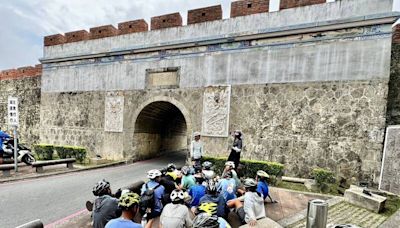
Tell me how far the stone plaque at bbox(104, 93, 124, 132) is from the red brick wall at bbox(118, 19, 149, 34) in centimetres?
344

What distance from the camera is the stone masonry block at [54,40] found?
42.5ft

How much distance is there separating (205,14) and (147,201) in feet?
28.9

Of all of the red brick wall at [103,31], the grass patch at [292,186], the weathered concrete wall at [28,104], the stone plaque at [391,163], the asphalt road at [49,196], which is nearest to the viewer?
the asphalt road at [49,196]

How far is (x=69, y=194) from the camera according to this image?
19.9 feet

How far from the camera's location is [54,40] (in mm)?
13133

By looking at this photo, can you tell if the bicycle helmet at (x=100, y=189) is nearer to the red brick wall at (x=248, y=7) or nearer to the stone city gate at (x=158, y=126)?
the stone city gate at (x=158, y=126)

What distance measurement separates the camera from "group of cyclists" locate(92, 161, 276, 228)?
2510 millimetres

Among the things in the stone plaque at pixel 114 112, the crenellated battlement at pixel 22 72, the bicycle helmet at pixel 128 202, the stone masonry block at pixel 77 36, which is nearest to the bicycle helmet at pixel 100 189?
the bicycle helmet at pixel 128 202

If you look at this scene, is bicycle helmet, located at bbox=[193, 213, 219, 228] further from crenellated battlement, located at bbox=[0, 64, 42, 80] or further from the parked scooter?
crenellated battlement, located at bbox=[0, 64, 42, 80]

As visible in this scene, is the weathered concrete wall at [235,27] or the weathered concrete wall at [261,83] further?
the weathered concrete wall at [235,27]

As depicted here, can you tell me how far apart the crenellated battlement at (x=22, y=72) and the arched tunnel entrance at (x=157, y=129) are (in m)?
8.00

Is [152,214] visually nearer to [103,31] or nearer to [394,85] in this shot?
[394,85]

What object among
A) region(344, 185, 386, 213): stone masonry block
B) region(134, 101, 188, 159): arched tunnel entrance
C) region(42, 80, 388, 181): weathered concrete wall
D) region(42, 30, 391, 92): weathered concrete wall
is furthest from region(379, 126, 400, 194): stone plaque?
region(134, 101, 188, 159): arched tunnel entrance

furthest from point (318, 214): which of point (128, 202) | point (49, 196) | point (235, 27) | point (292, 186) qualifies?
point (235, 27)
